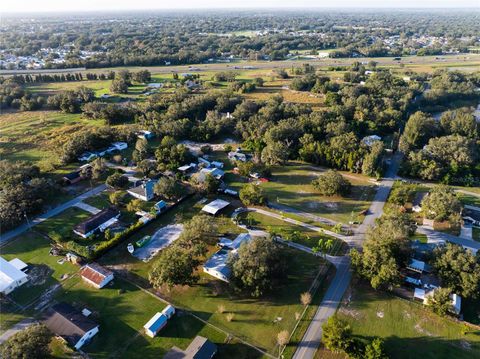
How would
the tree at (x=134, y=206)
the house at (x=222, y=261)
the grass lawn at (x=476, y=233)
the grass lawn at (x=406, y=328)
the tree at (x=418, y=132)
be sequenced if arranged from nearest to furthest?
1. the grass lawn at (x=406, y=328)
2. the house at (x=222, y=261)
3. the grass lawn at (x=476, y=233)
4. the tree at (x=134, y=206)
5. the tree at (x=418, y=132)

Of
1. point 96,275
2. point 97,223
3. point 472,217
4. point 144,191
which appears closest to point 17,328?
point 96,275

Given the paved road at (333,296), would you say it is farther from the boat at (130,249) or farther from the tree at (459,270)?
the boat at (130,249)

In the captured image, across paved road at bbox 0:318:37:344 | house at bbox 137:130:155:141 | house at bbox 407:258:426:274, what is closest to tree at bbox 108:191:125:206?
paved road at bbox 0:318:37:344

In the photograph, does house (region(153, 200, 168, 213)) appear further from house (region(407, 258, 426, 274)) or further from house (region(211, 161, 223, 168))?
house (region(407, 258, 426, 274))

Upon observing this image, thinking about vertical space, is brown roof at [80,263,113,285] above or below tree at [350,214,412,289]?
below

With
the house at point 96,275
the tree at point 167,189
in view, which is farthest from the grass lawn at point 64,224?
the tree at point 167,189

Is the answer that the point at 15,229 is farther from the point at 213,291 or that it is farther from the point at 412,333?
the point at 412,333

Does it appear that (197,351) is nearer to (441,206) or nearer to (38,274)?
(38,274)
